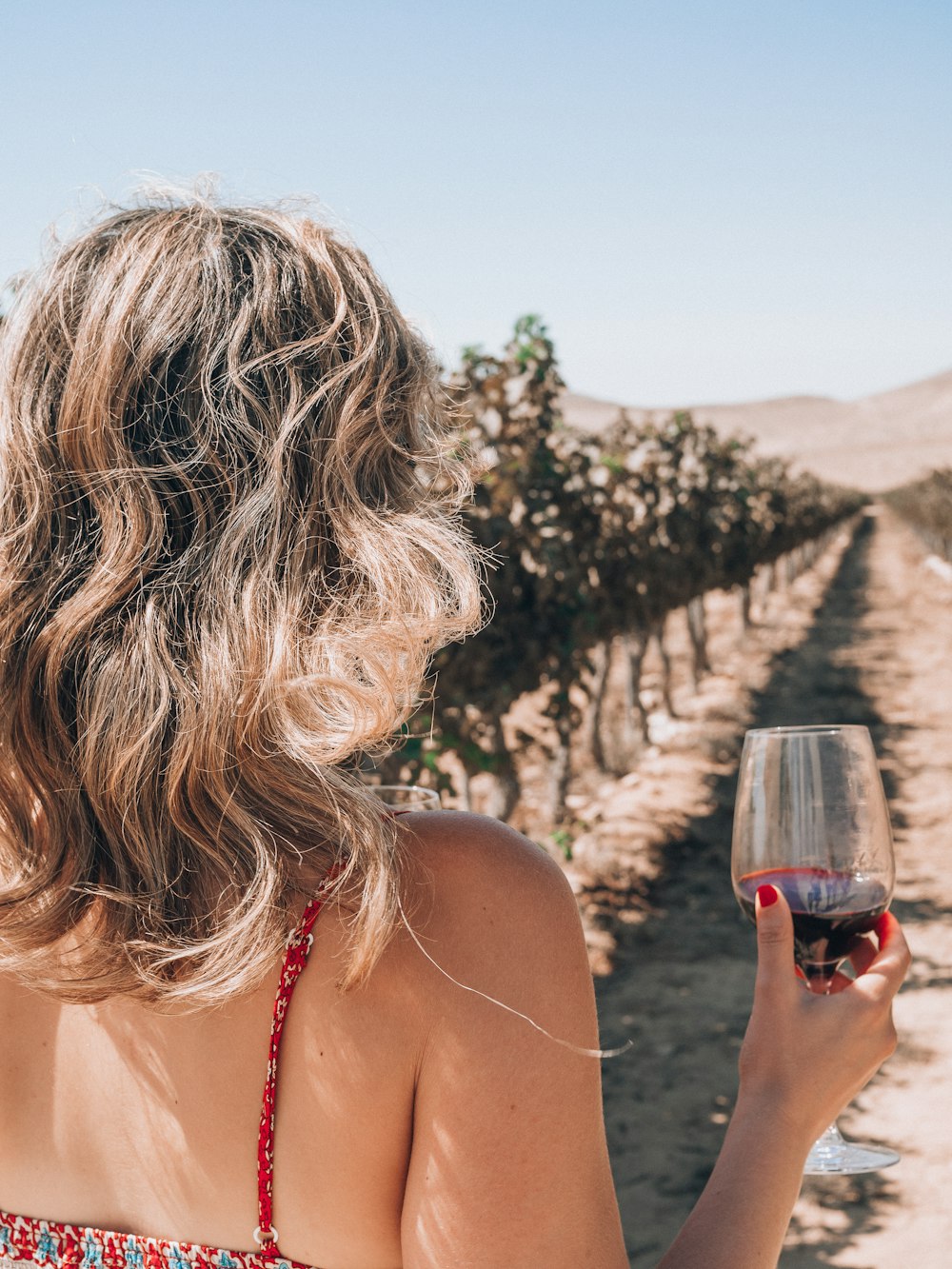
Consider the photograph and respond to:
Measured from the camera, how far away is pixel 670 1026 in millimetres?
5086

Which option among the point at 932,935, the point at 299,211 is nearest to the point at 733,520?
the point at 932,935

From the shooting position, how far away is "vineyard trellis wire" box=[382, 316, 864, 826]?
5.36m

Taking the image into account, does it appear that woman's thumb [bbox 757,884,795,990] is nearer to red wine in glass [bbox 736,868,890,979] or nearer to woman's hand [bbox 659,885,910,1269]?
woman's hand [bbox 659,885,910,1269]

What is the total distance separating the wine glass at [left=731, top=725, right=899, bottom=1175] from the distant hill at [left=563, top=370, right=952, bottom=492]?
108042mm

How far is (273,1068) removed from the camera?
0.98m

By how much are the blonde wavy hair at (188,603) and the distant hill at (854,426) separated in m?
108

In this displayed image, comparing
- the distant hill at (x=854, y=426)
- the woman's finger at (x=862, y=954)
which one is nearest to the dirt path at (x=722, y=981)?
the woman's finger at (x=862, y=954)

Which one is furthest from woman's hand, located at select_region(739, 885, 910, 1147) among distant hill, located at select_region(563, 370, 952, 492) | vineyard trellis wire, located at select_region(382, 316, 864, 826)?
distant hill, located at select_region(563, 370, 952, 492)

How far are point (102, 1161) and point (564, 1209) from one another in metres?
0.43

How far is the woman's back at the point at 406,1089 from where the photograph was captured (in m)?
0.95

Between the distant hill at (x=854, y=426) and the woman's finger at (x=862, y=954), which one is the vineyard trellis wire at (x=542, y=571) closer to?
the woman's finger at (x=862, y=954)

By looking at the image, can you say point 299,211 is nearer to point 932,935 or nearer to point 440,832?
point 440,832

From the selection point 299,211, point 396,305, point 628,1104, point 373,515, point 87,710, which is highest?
point 299,211

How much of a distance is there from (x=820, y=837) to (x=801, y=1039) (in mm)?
284
